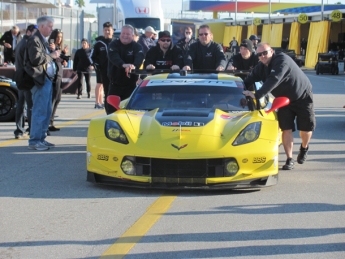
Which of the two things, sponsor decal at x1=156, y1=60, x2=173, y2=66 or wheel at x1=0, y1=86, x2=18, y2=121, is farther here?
wheel at x1=0, y1=86, x2=18, y2=121

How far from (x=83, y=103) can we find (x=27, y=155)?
913cm

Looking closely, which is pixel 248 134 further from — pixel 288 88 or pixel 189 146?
pixel 288 88

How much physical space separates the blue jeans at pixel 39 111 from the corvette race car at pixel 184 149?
2.66m

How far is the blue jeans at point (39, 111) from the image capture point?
10633mm

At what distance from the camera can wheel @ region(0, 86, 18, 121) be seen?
14.0 meters

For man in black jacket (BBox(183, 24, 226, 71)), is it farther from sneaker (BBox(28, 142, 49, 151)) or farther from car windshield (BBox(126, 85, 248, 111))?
car windshield (BBox(126, 85, 248, 111))

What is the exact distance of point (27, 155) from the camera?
1017cm

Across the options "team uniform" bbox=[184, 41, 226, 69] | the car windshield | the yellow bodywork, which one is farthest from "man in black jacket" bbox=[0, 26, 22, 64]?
the yellow bodywork

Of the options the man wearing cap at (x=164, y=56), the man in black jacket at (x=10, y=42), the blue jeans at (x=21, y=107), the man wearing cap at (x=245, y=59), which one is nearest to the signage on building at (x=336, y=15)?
the man in black jacket at (x=10, y=42)

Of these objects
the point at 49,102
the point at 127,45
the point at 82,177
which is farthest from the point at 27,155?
the point at 127,45

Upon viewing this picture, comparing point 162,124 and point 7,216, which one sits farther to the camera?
point 162,124

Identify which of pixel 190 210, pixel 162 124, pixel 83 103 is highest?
pixel 162 124

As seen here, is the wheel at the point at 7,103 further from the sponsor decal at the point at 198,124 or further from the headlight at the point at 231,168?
the headlight at the point at 231,168

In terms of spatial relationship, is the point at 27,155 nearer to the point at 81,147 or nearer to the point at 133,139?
the point at 81,147
